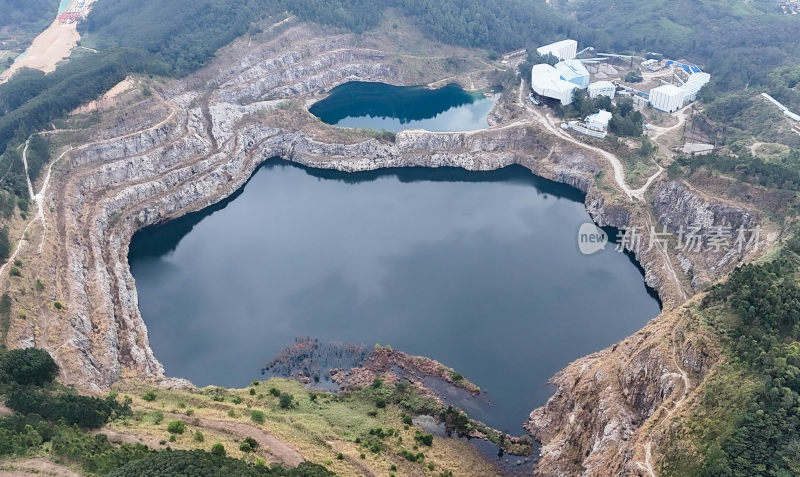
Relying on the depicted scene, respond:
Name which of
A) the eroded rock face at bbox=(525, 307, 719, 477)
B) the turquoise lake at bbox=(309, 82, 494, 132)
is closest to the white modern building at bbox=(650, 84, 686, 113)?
the turquoise lake at bbox=(309, 82, 494, 132)

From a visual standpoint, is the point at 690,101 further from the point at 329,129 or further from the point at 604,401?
the point at 604,401

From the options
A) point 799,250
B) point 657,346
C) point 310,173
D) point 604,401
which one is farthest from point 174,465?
point 310,173

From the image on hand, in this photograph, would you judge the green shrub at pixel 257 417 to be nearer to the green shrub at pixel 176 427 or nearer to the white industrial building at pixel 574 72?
the green shrub at pixel 176 427

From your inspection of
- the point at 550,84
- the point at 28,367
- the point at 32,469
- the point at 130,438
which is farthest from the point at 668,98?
the point at 32,469

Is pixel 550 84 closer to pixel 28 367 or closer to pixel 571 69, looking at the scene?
pixel 571 69

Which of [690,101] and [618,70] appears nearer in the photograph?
[690,101]

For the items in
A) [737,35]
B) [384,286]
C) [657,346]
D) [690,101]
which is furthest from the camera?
[737,35]

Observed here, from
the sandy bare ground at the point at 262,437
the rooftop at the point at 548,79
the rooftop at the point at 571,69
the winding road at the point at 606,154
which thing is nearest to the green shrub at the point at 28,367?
the sandy bare ground at the point at 262,437
